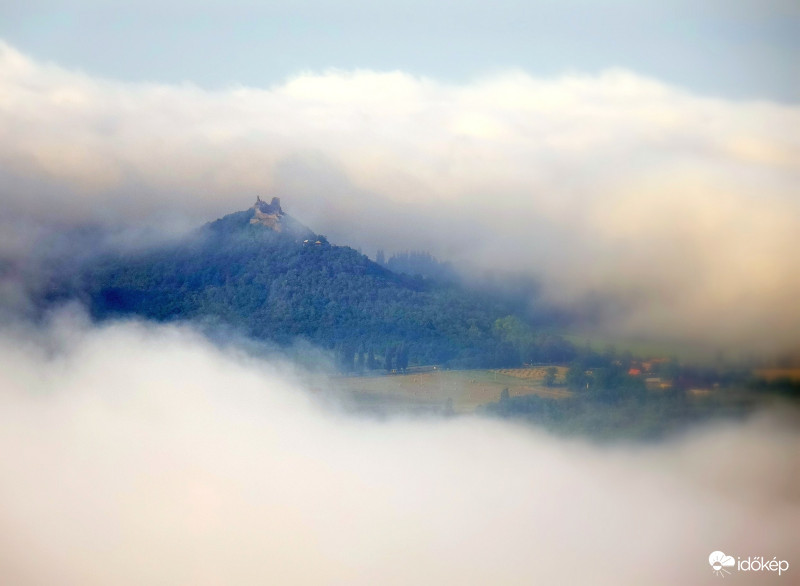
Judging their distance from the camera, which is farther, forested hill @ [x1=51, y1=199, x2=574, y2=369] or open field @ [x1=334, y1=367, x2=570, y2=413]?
forested hill @ [x1=51, y1=199, x2=574, y2=369]

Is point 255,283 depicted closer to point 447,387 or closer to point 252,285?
point 252,285

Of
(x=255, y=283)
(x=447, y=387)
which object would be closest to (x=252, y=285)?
(x=255, y=283)

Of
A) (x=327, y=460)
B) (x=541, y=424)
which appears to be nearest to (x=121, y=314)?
(x=327, y=460)

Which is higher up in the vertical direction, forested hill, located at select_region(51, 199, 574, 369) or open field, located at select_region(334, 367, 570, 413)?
forested hill, located at select_region(51, 199, 574, 369)

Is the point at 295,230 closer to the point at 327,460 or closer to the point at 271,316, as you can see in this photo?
the point at 271,316

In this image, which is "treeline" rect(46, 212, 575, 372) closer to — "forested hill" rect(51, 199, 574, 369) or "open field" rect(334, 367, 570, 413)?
"forested hill" rect(51, 199, 574, 369)

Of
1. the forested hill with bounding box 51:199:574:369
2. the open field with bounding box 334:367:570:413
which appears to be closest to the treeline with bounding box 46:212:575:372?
the forested hill with bounding box 51:199:574:369

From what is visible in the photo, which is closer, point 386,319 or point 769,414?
point 769,414

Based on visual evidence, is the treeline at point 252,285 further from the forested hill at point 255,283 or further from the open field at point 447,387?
the open field at point 447,387
